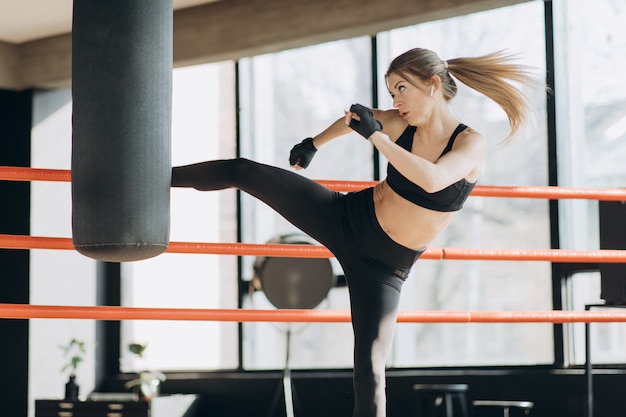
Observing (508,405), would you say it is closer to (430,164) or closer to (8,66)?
(430,164)

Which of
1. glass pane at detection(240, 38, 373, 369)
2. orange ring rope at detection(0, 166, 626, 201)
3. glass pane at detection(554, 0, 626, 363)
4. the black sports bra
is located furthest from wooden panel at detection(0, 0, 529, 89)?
the black sports bra

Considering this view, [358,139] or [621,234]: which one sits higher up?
[358,139]

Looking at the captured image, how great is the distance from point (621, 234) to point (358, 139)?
7.84ft

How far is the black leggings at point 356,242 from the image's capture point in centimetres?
285

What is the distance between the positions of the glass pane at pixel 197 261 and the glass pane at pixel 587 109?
7.81ft

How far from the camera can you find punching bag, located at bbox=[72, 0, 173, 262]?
2.75m

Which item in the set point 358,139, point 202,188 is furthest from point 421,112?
point 358,139

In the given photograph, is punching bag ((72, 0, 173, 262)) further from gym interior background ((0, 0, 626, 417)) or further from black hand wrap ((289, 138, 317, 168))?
gym interior background ((0, 0, 626, 417))

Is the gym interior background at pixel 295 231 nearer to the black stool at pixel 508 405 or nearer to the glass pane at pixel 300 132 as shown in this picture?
the glass pane at pixel 300 132

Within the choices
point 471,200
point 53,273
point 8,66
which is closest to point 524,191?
point 471,200

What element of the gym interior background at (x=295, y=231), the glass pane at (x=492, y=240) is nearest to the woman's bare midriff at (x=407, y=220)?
the gym interior background at (x=295, y=231)

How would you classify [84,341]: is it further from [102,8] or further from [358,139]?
[102,8]

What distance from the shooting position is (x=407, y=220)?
9.53 feet

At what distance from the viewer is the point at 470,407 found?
560 cm
